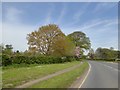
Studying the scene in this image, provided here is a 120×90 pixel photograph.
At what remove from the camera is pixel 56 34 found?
7706 centimetres

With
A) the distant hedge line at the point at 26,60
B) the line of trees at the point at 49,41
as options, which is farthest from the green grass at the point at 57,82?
the line of trees at the point at 49,41

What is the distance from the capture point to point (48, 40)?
7600 cm

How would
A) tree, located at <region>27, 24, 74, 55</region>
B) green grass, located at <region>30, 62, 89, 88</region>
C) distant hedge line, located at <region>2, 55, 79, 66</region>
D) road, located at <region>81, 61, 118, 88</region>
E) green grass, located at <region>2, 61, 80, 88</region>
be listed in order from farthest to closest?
1. tree, located at <region>27, 24, 74, 55</region>
2. distant hedge line, located at <region>2, 55, 79, 66</region>
3. green grass, located at <region>2, 61, 80, 88</region>
4. road, located at <region>81, 61, 118, 88</region>
5. green grass, located at <region>30, 62, 89, 88</region>

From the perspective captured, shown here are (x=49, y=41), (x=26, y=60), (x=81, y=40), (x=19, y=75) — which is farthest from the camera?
(x=81, y=40)

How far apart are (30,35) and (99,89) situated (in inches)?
2599

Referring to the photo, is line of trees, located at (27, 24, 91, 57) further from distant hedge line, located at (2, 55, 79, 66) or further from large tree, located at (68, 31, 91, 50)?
large tree, located at (68, 31, 91, 50)

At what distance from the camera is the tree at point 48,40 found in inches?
2940

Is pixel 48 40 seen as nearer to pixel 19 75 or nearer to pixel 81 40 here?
pixel 19 75

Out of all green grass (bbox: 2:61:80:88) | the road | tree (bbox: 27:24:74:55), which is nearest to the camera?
the road

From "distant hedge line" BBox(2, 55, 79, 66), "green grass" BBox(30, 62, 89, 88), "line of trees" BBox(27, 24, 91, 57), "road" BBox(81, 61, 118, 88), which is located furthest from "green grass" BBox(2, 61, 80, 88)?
"line of trees" BBox(27, 24, 91, 57)

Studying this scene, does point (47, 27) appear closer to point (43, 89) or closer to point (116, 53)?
point (43, 89)

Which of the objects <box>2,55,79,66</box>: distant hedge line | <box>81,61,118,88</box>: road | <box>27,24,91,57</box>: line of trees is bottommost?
<box>81,61,118,88</box>: road

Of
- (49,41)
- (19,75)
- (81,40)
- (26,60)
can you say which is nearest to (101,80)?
(19,75)

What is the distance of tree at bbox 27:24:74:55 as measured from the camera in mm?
74688
